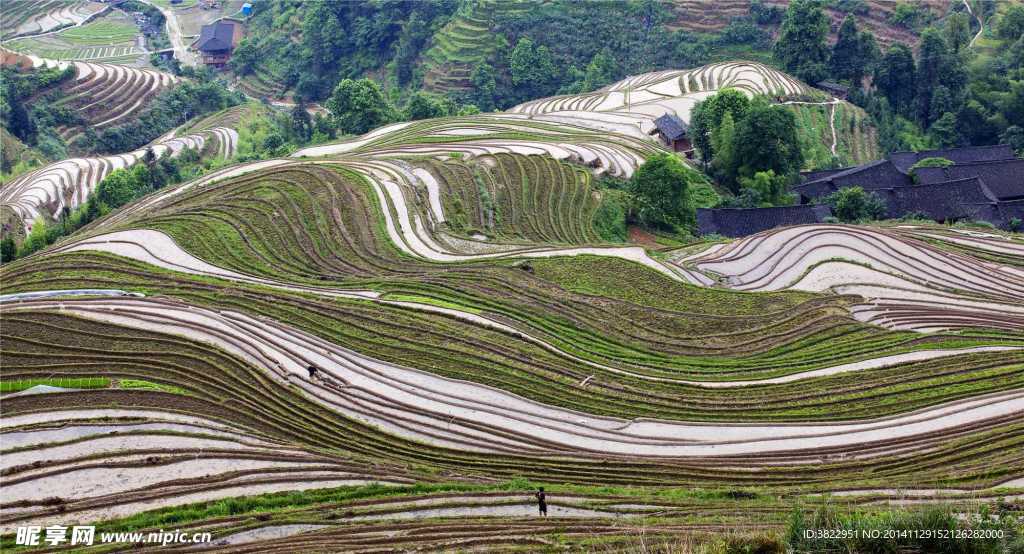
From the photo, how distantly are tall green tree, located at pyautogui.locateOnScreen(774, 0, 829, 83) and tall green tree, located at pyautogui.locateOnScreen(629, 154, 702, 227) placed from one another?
26.7 meters

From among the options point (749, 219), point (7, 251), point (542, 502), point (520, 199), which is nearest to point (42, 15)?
point (7, 251)

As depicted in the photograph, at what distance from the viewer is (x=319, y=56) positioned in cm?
7594

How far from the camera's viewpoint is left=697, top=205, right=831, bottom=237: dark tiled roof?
122 feet

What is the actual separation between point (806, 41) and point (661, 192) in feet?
94.0

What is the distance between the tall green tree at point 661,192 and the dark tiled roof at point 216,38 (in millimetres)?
54386

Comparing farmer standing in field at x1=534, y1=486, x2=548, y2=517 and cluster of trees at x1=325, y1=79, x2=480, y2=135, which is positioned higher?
cluster of trees at x1=325, y1=79, x2=480, y2=135

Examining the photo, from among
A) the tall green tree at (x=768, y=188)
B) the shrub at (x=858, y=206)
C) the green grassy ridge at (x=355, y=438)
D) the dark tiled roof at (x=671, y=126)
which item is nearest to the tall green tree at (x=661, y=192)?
the tall green tree at (x=768, y=188)

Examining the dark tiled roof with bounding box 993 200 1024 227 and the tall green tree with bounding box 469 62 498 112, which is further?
the tall green tree with bounding box 469 62 498 112

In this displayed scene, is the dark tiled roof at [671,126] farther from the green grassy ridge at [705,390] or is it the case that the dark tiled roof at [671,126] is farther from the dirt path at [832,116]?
the green grassy ridge at [705,390]

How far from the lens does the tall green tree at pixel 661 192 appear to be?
36906 mm

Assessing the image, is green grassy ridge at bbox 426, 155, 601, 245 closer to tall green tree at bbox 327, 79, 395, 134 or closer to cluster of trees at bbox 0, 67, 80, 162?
tall green tree at bbox 327, 79, 395, 134

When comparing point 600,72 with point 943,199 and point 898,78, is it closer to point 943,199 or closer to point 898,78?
point 898,78

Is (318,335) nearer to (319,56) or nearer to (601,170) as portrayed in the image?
(601,170)

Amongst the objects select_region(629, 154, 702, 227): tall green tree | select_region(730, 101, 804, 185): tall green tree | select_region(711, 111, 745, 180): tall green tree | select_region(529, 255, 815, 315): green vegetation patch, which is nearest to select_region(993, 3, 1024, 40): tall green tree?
select_region(730, 101, 804, 185): tall green tree
